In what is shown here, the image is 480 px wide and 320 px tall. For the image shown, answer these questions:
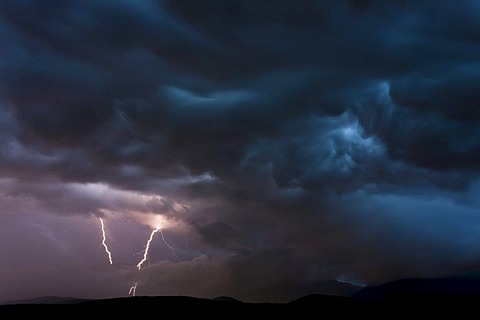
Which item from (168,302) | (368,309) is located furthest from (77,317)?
(368,309)

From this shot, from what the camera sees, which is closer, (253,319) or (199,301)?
(253,319)

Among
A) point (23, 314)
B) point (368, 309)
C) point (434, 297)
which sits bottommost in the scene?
point (23, 314)

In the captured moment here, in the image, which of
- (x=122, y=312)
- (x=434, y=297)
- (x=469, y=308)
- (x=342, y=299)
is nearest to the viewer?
(x=122, y=312)

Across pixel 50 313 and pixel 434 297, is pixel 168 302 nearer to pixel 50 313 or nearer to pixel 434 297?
pixel 50 313

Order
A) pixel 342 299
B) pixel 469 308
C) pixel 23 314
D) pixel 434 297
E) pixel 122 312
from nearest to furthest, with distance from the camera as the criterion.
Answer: pixel 23 314, pixel 122 312, pixel 469 308, pixel 342 299, pixel 434 297

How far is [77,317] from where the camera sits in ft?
414

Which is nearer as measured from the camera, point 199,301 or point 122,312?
point 122,312

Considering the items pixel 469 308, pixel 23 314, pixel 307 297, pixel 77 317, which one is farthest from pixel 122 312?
pixel 469 308

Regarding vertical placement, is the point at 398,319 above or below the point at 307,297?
below

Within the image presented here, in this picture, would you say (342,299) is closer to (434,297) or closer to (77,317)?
(434,297)

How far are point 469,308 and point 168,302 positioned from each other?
244ft

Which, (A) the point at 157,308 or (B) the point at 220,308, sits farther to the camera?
(B) the point at 220,308

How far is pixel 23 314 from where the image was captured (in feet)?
408

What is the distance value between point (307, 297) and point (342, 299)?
12.7 m
